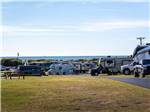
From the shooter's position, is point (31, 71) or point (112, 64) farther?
point (112, 64)

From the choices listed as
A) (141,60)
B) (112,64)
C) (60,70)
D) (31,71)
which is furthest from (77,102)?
(60,70)

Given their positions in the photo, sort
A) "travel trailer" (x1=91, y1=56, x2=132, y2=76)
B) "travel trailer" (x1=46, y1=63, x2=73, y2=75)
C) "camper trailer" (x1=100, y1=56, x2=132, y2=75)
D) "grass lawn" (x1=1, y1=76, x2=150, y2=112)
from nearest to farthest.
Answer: "grass lawn" (x1=1, y1=76, x2=150, y2=112) → "travel trailer" (x1=91, y1=56, x2=132, y2=76) → "camper trailer" (x1=100, y1=56, x2=132, y2=75) → "travel trailer" (x1=46, y1=63, x2=73, y2=75)

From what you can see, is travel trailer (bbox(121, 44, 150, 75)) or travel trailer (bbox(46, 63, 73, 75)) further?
travel trailer (bbox(46, 63, 73, 75))

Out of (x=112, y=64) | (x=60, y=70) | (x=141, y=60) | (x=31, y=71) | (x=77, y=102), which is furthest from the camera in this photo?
(x=60, y=70)

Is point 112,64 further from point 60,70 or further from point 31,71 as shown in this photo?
point 31,71

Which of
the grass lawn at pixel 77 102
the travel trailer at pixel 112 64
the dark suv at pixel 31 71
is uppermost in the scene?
the travel trailer at pixel 112 64

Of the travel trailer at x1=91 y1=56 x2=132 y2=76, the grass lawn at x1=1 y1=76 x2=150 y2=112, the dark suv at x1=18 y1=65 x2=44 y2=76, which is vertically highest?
the travel trailer at x1=91 y1=56 x2=132 y2=76

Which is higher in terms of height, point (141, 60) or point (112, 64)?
point (141, 60)

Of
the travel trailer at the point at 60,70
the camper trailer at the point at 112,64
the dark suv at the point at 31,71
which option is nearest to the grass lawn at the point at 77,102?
the dark suv at the point at 31,71

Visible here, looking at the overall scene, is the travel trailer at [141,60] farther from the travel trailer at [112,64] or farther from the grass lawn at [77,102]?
the grass lawn at [77,102]

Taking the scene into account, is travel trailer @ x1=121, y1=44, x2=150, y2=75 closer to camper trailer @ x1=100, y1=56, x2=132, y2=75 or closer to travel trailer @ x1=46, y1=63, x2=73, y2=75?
camper trailer @ x1=100, y1=56, x2=132, y2=75

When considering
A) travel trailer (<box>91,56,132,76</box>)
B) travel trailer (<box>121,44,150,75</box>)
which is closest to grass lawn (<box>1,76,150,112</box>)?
travel trailer (<box>121,44,150,75</box>)

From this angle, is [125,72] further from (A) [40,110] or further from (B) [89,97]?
(A) [40,110]

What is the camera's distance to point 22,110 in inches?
664
